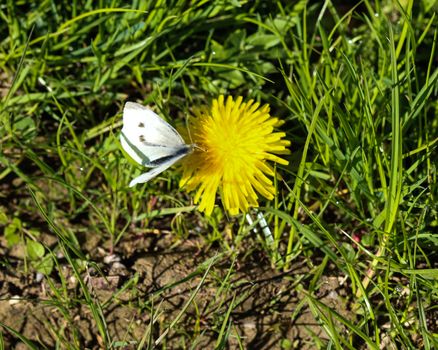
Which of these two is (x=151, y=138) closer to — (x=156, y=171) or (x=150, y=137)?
(x=150, y=137)

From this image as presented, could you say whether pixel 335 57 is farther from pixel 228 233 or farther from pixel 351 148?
pixel 228 233

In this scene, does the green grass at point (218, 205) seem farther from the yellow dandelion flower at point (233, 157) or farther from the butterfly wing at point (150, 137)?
the butterfly wing at point (150, 137)

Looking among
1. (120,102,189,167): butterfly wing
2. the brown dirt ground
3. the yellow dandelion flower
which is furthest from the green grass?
(120,102,189,167): butterfly wing

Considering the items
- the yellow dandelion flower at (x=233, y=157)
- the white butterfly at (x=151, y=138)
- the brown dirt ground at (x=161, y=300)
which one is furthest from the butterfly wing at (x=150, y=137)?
the brown dirt ground at (x=161, y=300)

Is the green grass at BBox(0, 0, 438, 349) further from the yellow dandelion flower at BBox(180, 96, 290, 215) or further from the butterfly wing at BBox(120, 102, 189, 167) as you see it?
the butterfly wing at BBox(120, 102, 189, 167)

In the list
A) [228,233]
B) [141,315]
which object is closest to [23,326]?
[141,315]

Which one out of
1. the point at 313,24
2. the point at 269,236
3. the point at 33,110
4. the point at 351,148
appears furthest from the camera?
the point at 313,24

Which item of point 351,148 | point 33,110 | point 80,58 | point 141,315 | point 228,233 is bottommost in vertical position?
point 141,315
